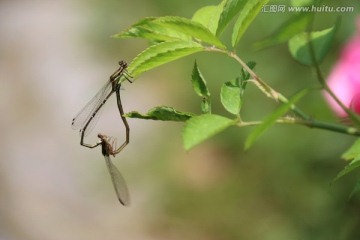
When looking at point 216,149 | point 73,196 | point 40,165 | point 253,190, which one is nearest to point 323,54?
point 253,190

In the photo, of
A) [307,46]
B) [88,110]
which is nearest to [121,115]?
[307,46]

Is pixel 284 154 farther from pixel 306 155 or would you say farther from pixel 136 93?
pixel 136 93

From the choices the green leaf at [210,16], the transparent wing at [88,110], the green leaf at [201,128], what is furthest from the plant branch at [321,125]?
the transparent wing at [88,110]

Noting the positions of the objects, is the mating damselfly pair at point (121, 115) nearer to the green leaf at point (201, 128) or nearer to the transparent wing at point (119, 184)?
the transparent wing at point (119, 184)

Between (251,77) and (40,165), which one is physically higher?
(40,165)

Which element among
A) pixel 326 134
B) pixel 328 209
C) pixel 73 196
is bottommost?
pixel 328 209

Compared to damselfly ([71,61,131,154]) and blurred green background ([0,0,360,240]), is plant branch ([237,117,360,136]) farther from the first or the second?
blurred green background ([0,0,360,240])

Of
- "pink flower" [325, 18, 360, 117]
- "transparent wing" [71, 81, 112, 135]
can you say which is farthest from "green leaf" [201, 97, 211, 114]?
"transparent wing" [71, 81, 112, 135]

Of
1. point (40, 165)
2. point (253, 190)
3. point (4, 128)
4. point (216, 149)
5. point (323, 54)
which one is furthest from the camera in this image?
point (4, 128)
